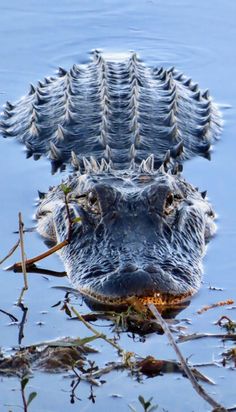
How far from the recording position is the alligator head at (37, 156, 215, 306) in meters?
7.64

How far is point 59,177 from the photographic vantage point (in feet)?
33.6

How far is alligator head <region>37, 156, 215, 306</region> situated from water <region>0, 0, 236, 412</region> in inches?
6.7

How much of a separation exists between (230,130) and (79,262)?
155 inches

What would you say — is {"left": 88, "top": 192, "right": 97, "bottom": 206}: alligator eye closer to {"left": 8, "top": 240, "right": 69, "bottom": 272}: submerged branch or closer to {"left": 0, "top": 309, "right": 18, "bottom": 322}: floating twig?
{"left": 8, "top": 240, "right": 69, "bottom": 272}: submerged branch

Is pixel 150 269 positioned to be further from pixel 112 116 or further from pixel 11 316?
pixel 112 116

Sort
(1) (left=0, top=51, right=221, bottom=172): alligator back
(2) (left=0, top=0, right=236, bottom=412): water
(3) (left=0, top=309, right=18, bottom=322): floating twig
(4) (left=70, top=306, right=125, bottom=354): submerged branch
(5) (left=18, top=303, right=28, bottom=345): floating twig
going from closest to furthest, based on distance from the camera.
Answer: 1. (2) (left=0, top=0, right=236, bottom=412): water
2. (4) (left=70, top=306, right=125, bottom=354): submerged branch
3. (5) (left=18, top=303, right=28, bottom=345): floating twig
4. (3) (left=0, top=309, right=18, bottom=322): floating twig
5. (1) (left=0, top=51, right=221, bottom=172): alligator back

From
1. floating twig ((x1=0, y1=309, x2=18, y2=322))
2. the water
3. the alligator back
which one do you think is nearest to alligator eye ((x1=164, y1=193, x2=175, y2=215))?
the water

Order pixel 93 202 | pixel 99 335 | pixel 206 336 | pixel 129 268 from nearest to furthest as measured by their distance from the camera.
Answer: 1. pixel 99 335
2. pixel 206 336
3. pixel 129 268
4. pixel 93 202

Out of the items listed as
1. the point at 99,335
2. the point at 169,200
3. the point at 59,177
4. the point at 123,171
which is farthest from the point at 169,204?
the point at 99,335

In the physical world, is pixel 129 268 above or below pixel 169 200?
below

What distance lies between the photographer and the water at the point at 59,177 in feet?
20.8

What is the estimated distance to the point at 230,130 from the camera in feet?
38.5

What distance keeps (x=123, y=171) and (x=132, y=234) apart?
3.70 ft

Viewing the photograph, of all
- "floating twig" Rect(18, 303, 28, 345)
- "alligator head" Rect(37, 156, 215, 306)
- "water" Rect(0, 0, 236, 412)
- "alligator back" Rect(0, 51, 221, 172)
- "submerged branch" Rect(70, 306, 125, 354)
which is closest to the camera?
"water" Rect(0, 0, 236, 412)
